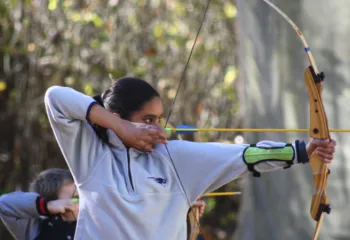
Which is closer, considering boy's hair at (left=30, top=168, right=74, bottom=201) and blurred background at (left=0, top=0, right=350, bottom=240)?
boy's hair at (left=30, top=168, right=74, bottom=201)

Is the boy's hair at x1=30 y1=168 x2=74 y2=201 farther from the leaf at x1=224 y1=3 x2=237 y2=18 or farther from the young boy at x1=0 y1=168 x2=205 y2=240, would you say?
the leaf at x1=224 y1=3 x2=237 y2=18

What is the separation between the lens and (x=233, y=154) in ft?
9.37

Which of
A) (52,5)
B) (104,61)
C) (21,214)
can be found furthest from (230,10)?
(21,214)

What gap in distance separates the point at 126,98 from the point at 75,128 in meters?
0.19

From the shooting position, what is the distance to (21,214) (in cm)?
368

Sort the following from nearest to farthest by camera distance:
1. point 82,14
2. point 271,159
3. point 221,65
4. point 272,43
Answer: point 271,159 → point 272,43 → point 82,14 → point 221,65

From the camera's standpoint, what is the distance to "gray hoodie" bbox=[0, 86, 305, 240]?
2.80 metres

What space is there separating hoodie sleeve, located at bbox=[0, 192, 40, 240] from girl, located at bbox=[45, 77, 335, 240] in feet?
2.67

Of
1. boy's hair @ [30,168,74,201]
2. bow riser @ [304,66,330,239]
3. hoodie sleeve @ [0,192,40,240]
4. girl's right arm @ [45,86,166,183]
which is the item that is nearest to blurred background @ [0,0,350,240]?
boy's hair @ [30,168,74,201]

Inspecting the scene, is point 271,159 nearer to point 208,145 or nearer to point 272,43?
point 208,145

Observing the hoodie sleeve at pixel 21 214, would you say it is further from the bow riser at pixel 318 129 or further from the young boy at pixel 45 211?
the bow riser at pixel 318 129

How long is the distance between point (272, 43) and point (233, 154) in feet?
5.36

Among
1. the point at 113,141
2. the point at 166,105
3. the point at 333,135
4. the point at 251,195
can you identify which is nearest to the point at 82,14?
the point at 166,105

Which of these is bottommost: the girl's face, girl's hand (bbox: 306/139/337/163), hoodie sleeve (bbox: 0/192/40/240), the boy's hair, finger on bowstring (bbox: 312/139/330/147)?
hoodie sleeve (bbox: 0/192/40/240)
